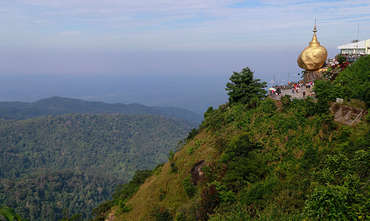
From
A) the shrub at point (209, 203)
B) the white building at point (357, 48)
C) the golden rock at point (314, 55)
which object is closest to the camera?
the shrub at point (209, 203)

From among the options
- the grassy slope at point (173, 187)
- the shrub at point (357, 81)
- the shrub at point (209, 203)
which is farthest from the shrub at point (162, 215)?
the shrub at point (357, 81)

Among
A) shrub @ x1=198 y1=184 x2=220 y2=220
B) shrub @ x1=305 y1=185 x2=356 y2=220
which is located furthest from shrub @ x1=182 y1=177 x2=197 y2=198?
shrub @ x1=305 y1=185 x2=356 y2=220

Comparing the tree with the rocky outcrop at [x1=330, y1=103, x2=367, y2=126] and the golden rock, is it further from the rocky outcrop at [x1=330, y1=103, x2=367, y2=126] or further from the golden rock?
the rocky outcrop at [x1=330, y1=103, x2=367, y2=126]

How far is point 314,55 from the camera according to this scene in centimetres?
2734

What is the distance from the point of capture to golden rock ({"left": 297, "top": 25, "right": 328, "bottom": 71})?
27344 mm

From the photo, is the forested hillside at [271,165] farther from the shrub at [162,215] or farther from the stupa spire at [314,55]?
the stupa spire at [314,55]

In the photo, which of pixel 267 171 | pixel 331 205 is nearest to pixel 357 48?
pixel 267 171

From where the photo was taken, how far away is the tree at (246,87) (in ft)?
88.7

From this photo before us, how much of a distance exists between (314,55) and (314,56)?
0.09m

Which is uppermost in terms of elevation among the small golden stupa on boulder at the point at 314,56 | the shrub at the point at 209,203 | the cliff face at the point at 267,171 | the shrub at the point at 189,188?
the small golden stupa on boulder at the point at 314,56

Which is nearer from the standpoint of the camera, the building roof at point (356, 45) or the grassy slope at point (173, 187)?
the grassy slope at point (173, 187)

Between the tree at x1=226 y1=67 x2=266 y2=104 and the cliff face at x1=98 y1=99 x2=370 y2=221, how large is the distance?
1.10 meters

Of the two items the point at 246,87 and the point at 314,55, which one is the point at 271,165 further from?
the point at 314,55

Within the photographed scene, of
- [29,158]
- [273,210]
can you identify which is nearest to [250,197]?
[273,210]
